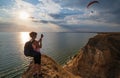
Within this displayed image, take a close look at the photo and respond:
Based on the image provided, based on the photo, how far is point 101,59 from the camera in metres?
29.2

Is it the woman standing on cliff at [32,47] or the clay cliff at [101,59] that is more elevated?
the woman standing on cliff at [32,47]

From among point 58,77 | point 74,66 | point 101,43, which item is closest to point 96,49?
point 101,43

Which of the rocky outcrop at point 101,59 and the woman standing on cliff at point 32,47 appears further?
the rocky outcrop at point 101,59

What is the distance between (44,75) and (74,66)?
21855 millimetres

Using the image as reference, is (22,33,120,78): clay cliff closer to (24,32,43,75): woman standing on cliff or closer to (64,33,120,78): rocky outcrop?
(64,33,120,78): rocky outcrop

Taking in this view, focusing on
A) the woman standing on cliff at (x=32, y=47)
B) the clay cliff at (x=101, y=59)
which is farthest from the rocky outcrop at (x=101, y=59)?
the woman standing on cliff at (x=32, y=47)

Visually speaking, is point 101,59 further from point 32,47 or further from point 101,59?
point 32,47

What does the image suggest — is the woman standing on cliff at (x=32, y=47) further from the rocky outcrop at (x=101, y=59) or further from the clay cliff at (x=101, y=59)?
the rocky outcrop at (x=101, y=59)

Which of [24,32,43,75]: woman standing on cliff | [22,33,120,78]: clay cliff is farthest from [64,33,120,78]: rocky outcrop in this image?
[24,32,43,75]: woman standing on cliff

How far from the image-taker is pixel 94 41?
106 feet

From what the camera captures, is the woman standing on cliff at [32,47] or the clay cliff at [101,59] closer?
the woman standing on cliff at [32,47]

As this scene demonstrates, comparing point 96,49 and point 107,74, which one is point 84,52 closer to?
point 96,49

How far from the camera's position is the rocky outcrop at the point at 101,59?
27703 mm

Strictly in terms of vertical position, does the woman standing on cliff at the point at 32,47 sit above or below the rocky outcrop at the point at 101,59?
above
